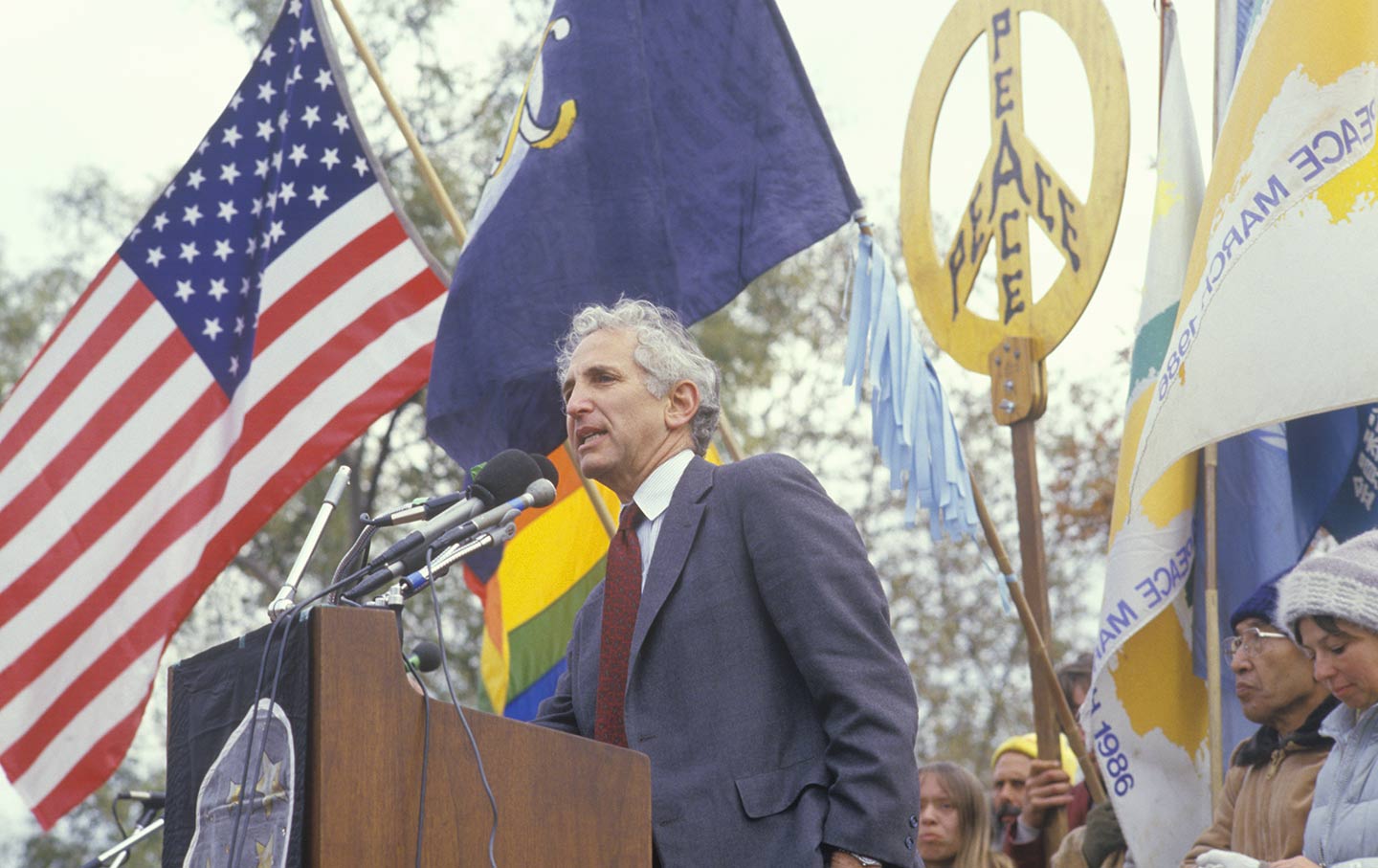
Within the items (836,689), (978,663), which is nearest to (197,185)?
(836,689)

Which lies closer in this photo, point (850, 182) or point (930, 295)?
point (850, 182)

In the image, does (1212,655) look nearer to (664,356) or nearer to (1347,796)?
(1347,796)

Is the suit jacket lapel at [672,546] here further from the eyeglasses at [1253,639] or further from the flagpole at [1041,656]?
the flagpole at [1041,656]

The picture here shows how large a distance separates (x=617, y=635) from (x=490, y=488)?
17.0 inches

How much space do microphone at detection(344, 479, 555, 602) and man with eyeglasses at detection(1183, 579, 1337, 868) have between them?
232 centimetres

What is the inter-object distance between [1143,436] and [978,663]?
610 inches

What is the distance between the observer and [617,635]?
119 inches

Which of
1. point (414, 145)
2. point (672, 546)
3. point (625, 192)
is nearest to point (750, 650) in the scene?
point (672, 546)

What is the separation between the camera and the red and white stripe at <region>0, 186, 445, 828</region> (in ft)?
20.9

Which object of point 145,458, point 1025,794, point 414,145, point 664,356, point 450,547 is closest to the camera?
point 450,547

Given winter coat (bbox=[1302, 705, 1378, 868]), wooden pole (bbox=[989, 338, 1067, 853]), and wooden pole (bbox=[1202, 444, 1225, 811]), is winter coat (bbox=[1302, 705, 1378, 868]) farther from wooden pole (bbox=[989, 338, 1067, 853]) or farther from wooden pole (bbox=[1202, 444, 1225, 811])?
wooden pole (bbox=[989, 338, 1067, 853])

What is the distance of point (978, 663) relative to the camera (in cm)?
1969

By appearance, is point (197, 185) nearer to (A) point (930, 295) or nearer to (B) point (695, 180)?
(B) point (695, 180)

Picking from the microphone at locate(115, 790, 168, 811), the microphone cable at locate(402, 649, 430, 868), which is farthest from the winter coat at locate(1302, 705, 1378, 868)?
the microphone at locate(115, 790, 168, 811)
